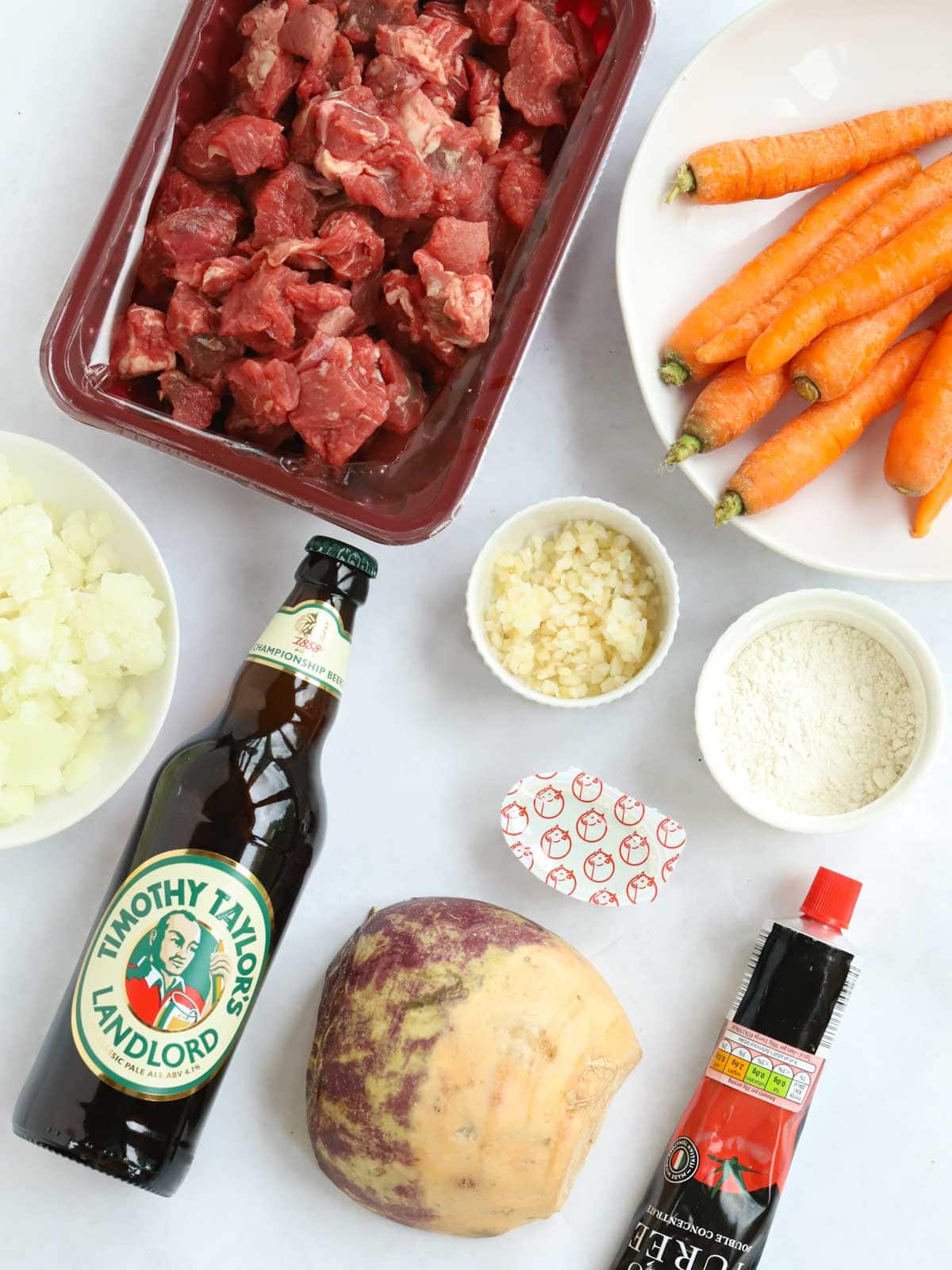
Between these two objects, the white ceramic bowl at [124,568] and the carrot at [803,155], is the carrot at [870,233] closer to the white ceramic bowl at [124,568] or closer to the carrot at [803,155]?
the carrot at [803,155]

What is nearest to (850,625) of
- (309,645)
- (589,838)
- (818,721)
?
(818,721)

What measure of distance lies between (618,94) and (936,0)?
21.1 inches

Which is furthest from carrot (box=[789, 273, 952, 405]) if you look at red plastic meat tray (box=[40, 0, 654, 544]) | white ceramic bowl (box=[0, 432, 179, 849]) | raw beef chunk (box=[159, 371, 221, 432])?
white ceramic bowl (box=[0, 432, 179, 849])

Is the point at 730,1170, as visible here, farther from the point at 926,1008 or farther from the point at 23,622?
the point at 23,622

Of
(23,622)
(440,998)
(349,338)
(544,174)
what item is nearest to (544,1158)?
(440,998)

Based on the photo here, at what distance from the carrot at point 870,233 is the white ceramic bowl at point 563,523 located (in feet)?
0.88

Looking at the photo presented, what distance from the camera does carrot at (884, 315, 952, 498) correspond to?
1521 millimetres

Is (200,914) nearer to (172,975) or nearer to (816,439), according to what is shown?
(172,975)

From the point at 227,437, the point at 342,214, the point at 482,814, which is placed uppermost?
the point at 342,214

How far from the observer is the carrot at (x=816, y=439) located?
1.53 meters

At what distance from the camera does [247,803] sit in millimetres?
1400

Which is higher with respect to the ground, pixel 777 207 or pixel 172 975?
pixel 777 207

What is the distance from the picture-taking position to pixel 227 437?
1440 mm

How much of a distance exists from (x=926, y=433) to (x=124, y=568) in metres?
1.12
